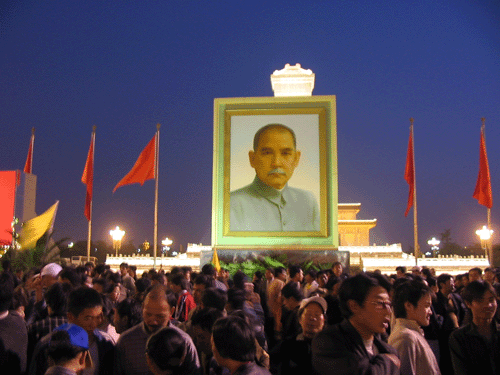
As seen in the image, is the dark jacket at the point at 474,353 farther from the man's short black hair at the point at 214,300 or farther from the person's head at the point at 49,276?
the person's head at the point at 49,276

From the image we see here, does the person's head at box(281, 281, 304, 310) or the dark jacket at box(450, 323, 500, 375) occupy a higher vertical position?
the person's head at box(281, 281, 304, 310)

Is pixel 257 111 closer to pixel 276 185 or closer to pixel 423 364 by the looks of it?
pixel 276 185

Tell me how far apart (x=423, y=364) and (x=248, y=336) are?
1.21 meters

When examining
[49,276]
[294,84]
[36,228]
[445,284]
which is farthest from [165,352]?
[294,84]

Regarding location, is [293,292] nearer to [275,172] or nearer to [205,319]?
[205,319]

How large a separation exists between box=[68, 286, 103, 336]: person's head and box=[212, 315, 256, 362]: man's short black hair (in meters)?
1.23

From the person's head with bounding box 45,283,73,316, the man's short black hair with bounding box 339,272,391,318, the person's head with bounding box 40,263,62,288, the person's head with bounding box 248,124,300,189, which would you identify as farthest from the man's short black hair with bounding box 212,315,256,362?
the person's head with bounding box 248,124,300,189

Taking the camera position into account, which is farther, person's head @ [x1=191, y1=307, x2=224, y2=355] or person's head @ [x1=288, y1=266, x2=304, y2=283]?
person's head @ [x1=288, y1=266, x2=304, y2=283]

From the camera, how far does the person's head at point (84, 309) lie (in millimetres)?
3416

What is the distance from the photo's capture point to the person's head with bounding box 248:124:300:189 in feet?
62.8

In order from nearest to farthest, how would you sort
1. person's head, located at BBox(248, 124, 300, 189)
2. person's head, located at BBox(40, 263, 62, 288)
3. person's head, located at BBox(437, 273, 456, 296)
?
person's head, located at BBox(40, 263, 62, 288) < person's head, located at BBox(437, 273, 456, 296) < person's head, located at BBox(248, 124, 300, 189)

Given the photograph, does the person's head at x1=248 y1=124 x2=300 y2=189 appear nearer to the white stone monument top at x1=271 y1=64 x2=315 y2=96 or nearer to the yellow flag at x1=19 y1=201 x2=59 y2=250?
the white stone monument top at x1=271 y1=64 x2=315 y2=96

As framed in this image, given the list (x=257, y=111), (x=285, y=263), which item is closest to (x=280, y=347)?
(x=285, y=263)

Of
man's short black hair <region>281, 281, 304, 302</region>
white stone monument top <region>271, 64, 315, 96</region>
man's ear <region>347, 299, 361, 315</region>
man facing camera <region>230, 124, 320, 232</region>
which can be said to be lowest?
man's short black hair <region>281, 281, 304, 302</region>
